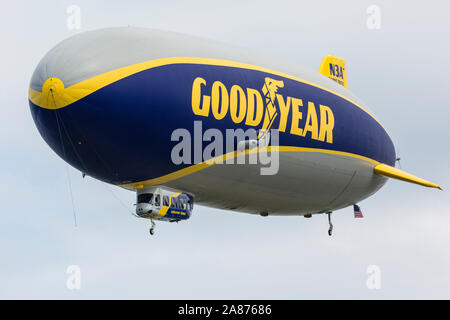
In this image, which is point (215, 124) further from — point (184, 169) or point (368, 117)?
point (368, 117)

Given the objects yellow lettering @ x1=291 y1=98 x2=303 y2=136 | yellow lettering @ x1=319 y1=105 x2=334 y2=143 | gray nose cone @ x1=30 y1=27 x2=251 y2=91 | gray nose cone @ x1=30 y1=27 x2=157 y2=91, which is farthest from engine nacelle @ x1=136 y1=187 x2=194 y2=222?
yellow lettering @ x1=319 y1=105 x2=334 y2=143

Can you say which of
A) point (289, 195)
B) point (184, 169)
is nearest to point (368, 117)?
point (289, 195)

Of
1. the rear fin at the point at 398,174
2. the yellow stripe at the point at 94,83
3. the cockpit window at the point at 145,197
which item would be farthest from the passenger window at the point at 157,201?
the rear fin at the point at 398,174

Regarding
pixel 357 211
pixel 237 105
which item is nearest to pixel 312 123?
pixel 237 105

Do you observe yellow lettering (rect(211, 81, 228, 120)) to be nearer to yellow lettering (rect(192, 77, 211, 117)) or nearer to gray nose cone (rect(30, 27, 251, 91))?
yellow lettering (rect(192, 77, 211, 117))

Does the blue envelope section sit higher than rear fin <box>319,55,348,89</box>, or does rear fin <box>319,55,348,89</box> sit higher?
rear fin <box>319,55,348,89</box>

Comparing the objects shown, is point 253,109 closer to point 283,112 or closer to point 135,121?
point 283,112
